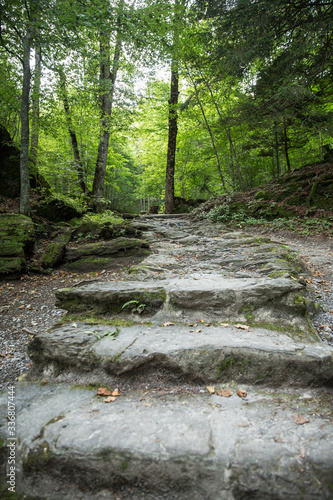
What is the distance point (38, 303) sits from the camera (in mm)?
4332

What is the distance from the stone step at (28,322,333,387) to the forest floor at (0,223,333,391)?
1.92ft

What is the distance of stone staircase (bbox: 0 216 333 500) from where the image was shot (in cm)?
156

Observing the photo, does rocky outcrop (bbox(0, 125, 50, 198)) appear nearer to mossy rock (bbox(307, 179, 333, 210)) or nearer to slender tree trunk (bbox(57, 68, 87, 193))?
slender tree trunk (bbox(57, 68, 87, 193))

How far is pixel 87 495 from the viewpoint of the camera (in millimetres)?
1632

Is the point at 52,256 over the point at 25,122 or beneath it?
beneath

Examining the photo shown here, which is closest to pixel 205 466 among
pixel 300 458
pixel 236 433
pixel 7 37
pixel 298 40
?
pixel 236 433

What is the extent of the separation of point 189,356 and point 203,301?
96cm

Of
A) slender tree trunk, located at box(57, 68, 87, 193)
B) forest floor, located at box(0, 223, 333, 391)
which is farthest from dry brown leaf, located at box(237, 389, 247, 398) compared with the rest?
slender tree trunk, located at box(57, 68, 87, 193)

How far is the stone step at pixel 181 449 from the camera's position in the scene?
58.9 inches

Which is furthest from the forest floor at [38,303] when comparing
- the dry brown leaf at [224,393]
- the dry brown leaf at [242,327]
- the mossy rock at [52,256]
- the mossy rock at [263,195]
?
the mossy rock at [263,195]

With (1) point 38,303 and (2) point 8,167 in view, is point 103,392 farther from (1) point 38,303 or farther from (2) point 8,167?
(2) point 8,167

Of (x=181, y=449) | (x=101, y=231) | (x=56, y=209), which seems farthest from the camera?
(x=56, y=209)

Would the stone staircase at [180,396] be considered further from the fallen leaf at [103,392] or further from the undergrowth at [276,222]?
the undergrowth at [276,222]

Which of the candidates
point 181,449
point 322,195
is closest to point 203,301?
point 181,449
